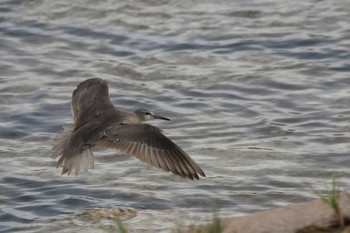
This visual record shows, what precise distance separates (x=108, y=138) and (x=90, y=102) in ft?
3.05

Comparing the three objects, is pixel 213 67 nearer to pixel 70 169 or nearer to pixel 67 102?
pixel 67 102

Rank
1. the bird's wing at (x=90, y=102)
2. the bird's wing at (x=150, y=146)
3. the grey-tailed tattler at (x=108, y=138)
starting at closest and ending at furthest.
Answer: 1. the bird's wing at (x=150, y=146)
2. the grey-tailed tattler at (x=108, y=138)
3. the bird's wing at (x=90, y=102)

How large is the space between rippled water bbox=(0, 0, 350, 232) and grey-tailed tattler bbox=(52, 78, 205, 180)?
0.36 m

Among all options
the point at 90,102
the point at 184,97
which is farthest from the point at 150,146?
the point at 184,97

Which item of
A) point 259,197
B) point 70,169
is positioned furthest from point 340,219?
point 70,169

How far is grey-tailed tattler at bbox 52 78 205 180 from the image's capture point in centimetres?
862

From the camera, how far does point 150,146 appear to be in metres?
8.93

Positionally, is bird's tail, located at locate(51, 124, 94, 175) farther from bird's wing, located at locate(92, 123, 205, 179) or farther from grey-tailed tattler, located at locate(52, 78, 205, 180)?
bird's wing, located at locate(92, 123, 205, 179)

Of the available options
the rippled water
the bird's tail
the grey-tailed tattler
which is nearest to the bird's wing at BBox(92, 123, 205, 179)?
the grey-tailed tattler

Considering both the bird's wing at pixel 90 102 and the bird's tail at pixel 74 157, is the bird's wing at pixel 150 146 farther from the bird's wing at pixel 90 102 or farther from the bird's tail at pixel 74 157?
the bird's wing at pixel 90 102

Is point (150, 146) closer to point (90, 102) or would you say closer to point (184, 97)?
point (90, 102)

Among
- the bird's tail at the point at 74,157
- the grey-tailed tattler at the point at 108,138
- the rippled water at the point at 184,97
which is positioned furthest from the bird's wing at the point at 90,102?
the rippled water at the point at 184,97

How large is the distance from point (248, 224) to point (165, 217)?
287 centimetres

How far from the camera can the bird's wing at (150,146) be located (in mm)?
8430
